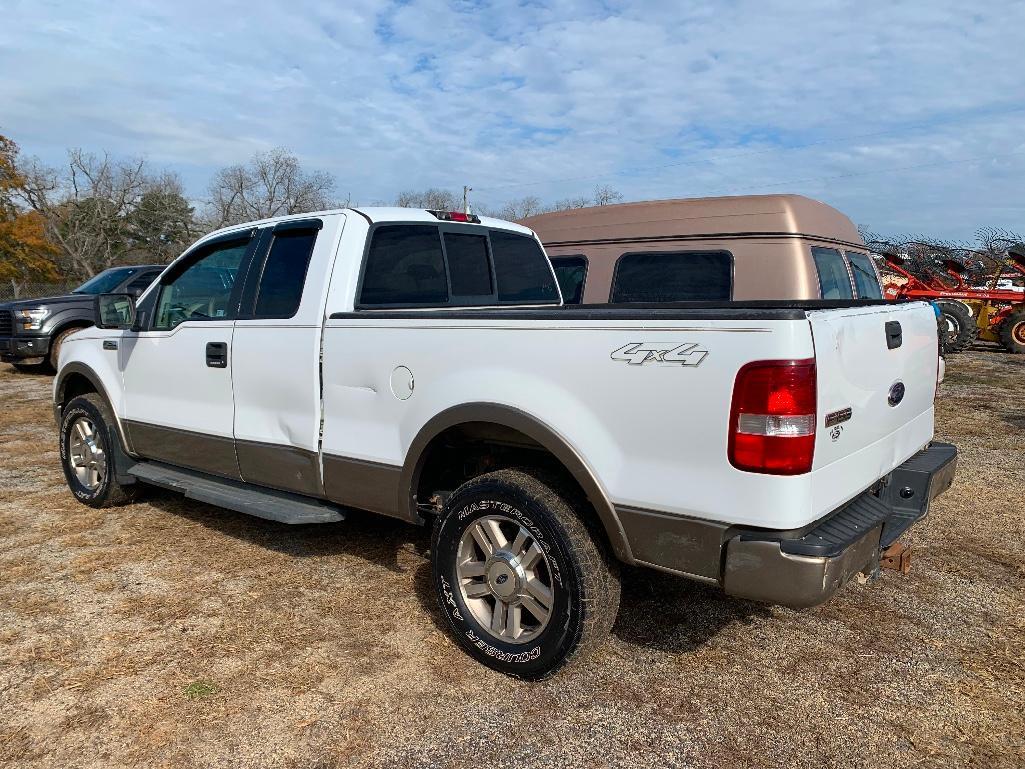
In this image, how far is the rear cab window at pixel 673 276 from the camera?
708 centimetres

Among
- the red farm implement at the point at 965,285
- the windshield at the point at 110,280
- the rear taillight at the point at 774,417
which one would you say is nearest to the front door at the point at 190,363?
the rear taillight at the point at 774,417

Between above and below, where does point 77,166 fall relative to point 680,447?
above

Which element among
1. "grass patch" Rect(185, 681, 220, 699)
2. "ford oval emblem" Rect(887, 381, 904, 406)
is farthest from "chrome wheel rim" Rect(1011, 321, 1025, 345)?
"grass patch" Rect(185, 681, 220, 699)

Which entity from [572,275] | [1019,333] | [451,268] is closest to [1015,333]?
[1019,333]

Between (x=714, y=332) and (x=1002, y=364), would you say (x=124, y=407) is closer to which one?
(x=714, y=332)

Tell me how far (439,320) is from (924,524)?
144 inches

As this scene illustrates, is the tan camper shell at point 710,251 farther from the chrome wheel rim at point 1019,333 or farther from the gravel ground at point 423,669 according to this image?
the chrome wheel rim at point 1019,333

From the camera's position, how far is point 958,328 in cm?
1535

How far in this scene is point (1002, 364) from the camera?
1373cm

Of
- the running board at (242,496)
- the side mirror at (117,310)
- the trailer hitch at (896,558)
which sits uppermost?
the side mirror at (117,310)

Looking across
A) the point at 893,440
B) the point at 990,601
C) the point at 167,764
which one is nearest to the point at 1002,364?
the point at 990,601

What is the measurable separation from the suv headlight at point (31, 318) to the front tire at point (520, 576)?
37.6ft

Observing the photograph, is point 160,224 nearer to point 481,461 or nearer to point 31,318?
point 31,318

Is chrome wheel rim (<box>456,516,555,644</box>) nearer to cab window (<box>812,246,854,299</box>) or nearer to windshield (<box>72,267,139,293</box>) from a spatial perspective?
cab window (<box>812,246,854,299</box>)
